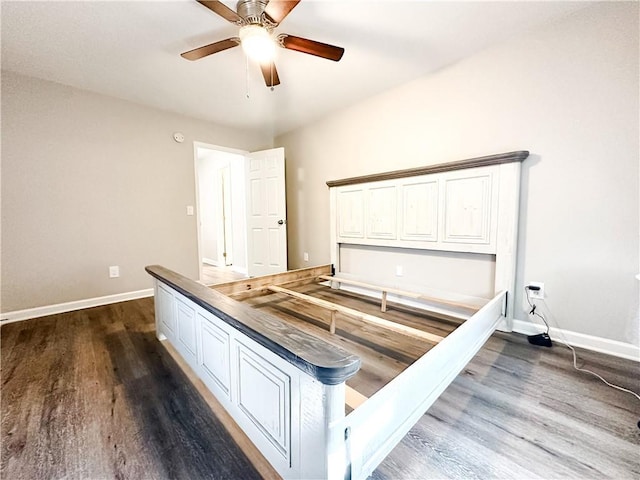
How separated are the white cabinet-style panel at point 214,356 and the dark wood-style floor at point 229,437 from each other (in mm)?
146

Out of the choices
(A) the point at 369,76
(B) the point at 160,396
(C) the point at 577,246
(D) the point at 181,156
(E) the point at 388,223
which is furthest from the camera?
(D) the point at 181,156

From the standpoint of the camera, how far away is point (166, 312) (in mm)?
1947

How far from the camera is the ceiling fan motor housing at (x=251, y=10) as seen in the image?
1661 millimetres

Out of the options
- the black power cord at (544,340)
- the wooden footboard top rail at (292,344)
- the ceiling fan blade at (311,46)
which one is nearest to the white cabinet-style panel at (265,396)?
the wooden footboard top rail at (292,344)

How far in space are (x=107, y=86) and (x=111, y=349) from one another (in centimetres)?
278

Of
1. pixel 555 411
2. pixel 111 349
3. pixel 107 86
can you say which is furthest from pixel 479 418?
pixel 107 86

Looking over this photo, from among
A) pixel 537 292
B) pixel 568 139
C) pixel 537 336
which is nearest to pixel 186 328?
pixel 537 336

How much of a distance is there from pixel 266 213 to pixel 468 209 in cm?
293

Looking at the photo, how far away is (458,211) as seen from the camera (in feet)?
Answer: 7.80

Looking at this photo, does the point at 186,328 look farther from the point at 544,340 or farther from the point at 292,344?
the point at 544,340

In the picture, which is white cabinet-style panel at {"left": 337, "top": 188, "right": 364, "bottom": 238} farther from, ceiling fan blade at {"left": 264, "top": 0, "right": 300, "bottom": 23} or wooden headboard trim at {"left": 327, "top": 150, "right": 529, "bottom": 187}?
ceiling fan blade at {"left": 264, "top": 0, "right": 300, "bottom": 23}

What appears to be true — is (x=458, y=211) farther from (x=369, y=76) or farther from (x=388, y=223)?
(x=369, y=76)

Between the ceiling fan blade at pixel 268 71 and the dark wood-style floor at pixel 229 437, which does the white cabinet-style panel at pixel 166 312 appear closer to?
the dark wood-style floor at pixel 229 437

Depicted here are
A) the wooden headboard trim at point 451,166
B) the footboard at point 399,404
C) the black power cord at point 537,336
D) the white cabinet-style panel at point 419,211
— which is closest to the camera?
the footboard at point 399,404
